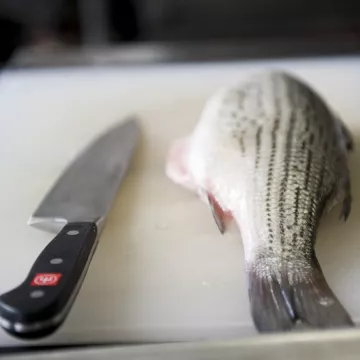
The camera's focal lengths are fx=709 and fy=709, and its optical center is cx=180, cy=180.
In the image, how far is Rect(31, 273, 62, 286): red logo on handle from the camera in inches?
22.1

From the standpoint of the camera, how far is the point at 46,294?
548 millimetres

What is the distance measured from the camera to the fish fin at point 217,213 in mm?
719

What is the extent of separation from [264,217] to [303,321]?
14 cm

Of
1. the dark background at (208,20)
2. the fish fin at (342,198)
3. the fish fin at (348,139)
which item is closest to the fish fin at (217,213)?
the fish fin at (342,198)

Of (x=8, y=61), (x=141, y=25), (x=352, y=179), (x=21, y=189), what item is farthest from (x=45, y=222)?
(x=141, y=25)

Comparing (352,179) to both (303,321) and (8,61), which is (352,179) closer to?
(303,321)

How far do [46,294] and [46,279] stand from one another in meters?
0.02

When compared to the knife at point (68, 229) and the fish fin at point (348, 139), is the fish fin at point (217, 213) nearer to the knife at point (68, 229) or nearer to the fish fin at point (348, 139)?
the knife at point (68, 229)

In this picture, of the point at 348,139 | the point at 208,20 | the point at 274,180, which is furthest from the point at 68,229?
the point at 208,20

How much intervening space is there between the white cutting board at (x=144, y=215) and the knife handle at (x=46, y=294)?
0.13ft

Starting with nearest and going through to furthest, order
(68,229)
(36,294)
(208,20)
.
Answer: (36,294)
(68,229)
(208,20)

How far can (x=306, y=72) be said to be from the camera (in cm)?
118

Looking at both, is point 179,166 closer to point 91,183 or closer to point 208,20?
point 91,183

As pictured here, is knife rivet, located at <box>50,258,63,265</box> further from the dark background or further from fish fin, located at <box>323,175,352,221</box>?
the dark background
